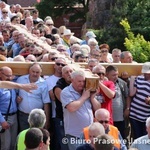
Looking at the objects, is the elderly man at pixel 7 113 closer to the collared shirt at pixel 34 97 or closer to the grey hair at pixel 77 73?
the collared shirt at pixel 34 97

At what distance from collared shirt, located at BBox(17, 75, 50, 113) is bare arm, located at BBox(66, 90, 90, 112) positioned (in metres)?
0.90

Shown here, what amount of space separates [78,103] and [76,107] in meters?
0.06

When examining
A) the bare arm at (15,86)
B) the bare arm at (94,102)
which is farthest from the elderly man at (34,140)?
the bare arm at (94,102)

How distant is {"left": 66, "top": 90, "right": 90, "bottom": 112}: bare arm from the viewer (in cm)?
742

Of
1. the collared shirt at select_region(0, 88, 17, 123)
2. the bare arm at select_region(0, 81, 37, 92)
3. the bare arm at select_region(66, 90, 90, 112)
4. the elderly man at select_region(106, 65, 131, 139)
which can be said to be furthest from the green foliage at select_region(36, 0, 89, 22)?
the bare arm at select_region(66, 90, 90, 112)

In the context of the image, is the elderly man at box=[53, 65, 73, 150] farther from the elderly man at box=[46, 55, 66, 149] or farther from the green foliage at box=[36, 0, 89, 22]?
the green foliage at box=[36, 0, 89, 22]

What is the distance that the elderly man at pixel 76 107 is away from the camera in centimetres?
744

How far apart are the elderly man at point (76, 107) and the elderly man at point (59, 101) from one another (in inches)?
12.6

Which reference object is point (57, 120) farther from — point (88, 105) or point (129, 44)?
point (129, 44)

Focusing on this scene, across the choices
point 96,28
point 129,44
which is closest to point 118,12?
point 96,28

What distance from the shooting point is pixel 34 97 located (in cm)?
826

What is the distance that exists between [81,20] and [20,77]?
21.2 m

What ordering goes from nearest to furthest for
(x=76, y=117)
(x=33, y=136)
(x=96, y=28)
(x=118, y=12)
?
1. (x=33, y=136)
2. (x=76, y=117)
3. (x=118, y=12)
4. (x=96, y=28)

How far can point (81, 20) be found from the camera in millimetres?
29359
